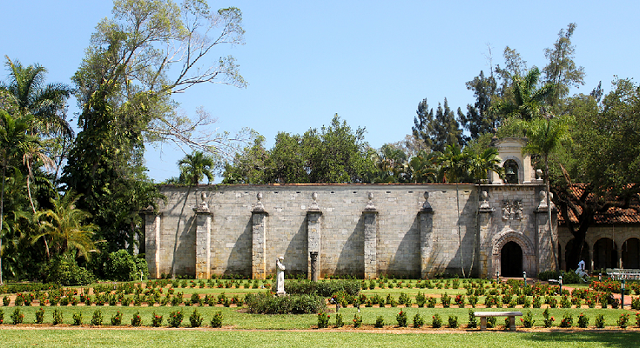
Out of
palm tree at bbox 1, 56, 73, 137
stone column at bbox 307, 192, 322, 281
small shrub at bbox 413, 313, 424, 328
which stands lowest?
small shrub at bbox 413, 313, 424, 328

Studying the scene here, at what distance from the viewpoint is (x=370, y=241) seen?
31250mm

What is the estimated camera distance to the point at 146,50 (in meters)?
32.7

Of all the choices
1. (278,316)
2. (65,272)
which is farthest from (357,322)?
(65,272)

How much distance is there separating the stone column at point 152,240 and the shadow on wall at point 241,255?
2.96 metres

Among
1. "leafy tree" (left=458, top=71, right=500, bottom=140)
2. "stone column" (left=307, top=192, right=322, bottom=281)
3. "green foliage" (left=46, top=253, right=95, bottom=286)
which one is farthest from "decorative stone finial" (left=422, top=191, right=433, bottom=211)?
"leafy tree" (left=458, top=71, right=500, bottom=140)

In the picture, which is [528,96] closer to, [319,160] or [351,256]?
[351,256]

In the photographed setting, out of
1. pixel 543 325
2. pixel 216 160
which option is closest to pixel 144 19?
pixel 216 160

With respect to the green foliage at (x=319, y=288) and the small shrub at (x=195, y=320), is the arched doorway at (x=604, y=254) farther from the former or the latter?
the small shrub at (x=195, y=320)

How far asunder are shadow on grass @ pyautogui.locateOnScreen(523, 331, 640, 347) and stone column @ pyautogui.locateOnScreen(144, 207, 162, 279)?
2209 cm

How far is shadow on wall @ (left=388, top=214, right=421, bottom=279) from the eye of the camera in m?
31.6

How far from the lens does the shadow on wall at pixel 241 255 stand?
3181 centimetres

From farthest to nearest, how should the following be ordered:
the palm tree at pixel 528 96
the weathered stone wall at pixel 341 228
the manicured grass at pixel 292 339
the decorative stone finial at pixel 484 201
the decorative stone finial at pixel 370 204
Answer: the palm tree at pixel 528 96, the decorative stone finial at pixel 370 204, the weathered stone wall at pixel 341 228, the decorative stone finial at pixel 484 201, the manicured grass at pixel 292 339

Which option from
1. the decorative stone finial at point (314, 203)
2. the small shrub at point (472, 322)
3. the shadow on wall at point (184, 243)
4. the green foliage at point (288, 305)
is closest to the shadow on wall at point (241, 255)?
the shadow on wall at point (184, 243)

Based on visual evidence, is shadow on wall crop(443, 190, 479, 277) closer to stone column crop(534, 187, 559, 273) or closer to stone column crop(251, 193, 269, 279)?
stone column crop(534, 187, 559, 273)
